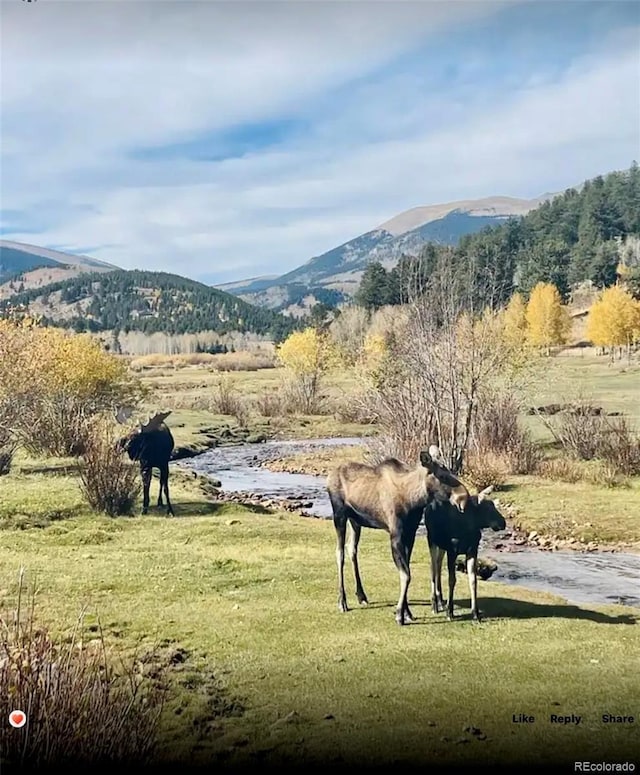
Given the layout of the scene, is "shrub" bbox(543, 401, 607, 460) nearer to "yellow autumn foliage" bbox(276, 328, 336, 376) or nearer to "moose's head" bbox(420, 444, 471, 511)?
"moose's head" bbox(420, 444, 471, 511)

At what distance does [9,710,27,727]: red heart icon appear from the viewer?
4.88 metres

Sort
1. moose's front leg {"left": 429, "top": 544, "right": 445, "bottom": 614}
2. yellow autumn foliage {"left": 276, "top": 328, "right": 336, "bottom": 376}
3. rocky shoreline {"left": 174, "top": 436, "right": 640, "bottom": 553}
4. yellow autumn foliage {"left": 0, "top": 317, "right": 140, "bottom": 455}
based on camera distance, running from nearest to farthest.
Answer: moose's front leg {"left": 429, "top": 544, "right": 445, "bottom": 614}
rocky shoreline {"left": 174, "top": 436, "right": 640, "bottom": 553}
yellow autumn foliage {"left": 0, "top": 317, "right": 140, "bottom": 455}
yellow autumn foliage {"left": 276, "top": 328, "right": 336, "bottom": 376}

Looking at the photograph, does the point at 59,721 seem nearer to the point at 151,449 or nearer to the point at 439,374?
the point at 151,449

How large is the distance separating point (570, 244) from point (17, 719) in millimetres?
112328

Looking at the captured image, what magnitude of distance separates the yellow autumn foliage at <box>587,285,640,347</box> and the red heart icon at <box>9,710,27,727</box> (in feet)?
225

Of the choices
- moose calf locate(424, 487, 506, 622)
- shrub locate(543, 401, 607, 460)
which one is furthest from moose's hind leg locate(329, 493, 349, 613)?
shrub locate(543, 401, 607, 460)

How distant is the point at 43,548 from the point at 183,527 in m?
2.85

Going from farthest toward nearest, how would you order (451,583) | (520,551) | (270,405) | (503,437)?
(270,405), (503,437), (520,551), (451,583)

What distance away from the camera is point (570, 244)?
4294 inches

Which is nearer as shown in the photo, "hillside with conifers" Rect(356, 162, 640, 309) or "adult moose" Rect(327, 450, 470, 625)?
"adult moose" Rect(327, 450, 470, 625)

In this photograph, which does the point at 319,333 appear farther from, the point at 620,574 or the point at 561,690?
the point at 561,690

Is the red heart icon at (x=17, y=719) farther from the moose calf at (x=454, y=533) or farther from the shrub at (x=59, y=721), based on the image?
the moose calf at (x=454, y=533)

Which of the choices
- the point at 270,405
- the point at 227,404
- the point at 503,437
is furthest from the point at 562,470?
the point at 227,404

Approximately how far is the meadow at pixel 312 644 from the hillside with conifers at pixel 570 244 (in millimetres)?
65338
